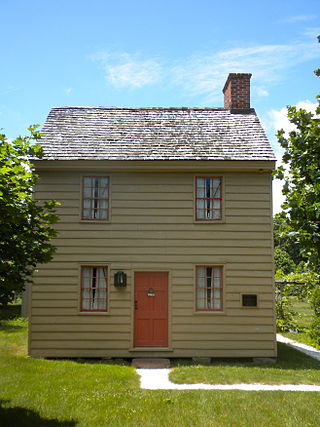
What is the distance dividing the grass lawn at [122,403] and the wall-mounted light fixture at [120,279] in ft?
8.04

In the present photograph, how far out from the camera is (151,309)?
12359 millimetres

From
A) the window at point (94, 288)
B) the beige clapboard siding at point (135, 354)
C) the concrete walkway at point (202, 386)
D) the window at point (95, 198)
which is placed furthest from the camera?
the window at point (95, 198)

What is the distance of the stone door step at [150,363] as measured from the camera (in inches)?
445

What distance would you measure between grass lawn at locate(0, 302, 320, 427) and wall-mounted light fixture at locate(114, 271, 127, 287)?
2449 millimetres

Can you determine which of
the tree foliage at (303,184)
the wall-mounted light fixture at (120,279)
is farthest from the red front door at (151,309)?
the tree foliage at (303,184)

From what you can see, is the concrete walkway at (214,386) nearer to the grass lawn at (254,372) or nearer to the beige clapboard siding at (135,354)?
the grass lawn at (254,372)

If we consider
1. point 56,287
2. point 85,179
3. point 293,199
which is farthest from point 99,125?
point 293,199

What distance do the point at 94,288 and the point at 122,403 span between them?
4.67 meters

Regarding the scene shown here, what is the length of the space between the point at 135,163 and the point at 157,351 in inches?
203

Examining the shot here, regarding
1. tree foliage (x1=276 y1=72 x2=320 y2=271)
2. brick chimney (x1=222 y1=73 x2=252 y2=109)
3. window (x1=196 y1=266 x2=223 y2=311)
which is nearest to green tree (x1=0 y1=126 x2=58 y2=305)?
tree foliage (x1=276 y1=72 x2=320 y2=271)

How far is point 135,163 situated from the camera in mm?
12508

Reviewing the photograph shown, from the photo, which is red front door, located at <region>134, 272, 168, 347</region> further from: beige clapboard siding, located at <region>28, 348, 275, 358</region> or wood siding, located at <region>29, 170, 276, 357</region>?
beige clapboard siding, located at <region>28, 348, 275, 358</region>

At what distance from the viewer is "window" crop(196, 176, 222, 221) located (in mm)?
12688

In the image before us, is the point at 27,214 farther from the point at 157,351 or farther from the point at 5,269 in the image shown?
the point at 157,351
